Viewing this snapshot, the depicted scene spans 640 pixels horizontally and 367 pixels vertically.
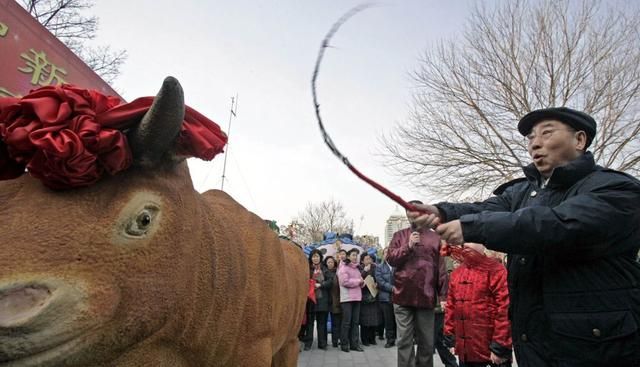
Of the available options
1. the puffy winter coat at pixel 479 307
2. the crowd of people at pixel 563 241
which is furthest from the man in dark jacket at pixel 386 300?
the crowd of people at pixel 563 241

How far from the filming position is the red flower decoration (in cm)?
136

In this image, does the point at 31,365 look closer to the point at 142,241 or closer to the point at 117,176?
the point at 142,241

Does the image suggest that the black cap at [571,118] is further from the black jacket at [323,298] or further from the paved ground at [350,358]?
the black jacket at [323,298]

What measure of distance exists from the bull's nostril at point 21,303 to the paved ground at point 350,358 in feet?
20.3

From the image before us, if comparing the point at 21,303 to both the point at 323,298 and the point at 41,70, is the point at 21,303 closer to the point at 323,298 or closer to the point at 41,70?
the point at 41,70

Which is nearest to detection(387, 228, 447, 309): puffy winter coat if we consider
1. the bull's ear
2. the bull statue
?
the bull statue

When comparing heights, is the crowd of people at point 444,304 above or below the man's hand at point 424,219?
below

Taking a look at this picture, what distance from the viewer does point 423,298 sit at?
5.34 meters

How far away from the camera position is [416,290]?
212 inches

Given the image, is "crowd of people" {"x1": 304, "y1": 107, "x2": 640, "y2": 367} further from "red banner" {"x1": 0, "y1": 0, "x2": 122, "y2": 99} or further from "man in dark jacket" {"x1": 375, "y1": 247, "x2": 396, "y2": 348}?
"man in dark jacket" {"x1": 375, "y1": 247, "x2": 396, "y2": 348}

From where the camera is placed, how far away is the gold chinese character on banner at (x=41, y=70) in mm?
2670

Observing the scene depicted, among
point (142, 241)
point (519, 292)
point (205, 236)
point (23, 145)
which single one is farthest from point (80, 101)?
point (519, 292)

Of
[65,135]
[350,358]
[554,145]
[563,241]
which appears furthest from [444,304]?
[65,135]

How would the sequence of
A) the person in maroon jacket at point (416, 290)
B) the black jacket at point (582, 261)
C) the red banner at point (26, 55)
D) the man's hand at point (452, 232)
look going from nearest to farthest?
the black jacket at point (582, 261)
the man's hand at point (452, 232)
the red banner at point (26, 55)
the person in maroon jacket at point (416, 290)
